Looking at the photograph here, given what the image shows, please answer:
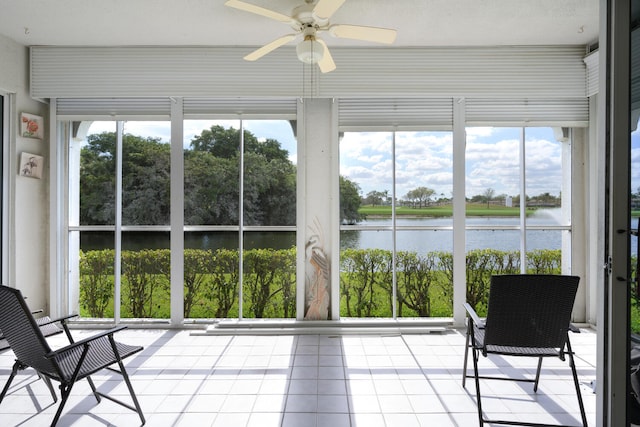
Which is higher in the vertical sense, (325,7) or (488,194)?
(325,7)

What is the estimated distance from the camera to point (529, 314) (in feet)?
9.75

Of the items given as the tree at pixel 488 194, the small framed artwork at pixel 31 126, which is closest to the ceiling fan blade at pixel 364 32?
the tree at pixel 488 194

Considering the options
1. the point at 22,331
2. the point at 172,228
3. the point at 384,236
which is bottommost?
the point at 22,331

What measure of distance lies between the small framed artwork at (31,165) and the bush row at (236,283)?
1181mm

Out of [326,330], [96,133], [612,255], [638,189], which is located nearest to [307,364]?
[326,330]

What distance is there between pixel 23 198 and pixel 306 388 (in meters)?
4.17

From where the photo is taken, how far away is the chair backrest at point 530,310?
291 cm

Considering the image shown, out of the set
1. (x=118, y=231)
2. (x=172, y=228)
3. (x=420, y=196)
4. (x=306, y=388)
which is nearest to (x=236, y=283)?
(x=172, y=228)

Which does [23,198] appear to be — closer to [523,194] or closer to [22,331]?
[22,331]

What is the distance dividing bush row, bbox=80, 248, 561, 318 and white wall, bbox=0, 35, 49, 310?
0.51 m

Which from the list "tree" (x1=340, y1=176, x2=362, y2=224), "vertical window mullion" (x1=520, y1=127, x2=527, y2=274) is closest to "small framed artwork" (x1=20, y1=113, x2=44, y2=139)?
"tree" (x1=340, y1=176, x2=362, y2=224)

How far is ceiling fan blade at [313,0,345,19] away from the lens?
124 inches

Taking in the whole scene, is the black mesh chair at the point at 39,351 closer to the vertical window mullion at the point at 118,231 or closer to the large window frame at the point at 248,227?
the large window frame at the point at 248,227

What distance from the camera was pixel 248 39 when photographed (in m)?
5.11
